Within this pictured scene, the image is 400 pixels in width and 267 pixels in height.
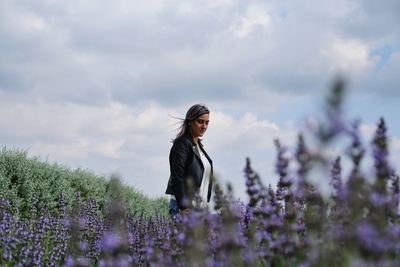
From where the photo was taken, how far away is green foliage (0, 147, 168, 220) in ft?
29.4

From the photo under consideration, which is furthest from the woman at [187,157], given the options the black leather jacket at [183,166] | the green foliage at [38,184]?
the green foliage at [38,184]

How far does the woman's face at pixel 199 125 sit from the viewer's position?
620 centimetres

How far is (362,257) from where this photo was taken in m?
2.02

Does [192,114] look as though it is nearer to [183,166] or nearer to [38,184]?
[183,166]

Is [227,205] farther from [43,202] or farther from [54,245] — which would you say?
[43,202]


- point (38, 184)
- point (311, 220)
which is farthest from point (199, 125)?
point (38, 184)

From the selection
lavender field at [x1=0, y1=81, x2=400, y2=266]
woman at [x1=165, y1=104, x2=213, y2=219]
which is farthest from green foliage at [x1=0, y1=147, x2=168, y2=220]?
lavender field at [x1=0, y1=81, x2=400, y2=266]

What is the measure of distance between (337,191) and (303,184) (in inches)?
19.6

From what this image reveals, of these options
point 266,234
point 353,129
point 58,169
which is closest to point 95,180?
point 58,169

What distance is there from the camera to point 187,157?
19.9ft

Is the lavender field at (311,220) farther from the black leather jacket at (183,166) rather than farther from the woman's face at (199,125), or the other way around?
the woman's face at (199,125)

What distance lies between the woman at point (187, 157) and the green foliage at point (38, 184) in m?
2.13

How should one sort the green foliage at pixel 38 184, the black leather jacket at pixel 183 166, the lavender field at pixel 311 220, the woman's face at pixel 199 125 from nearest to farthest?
the lavender field at pixel 311 220 → the black leather jacket at pixel 183 166 → the woman's face at pixel 199 125 → the green foliage at pixel 38 184

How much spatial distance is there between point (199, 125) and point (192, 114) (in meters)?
0.14
